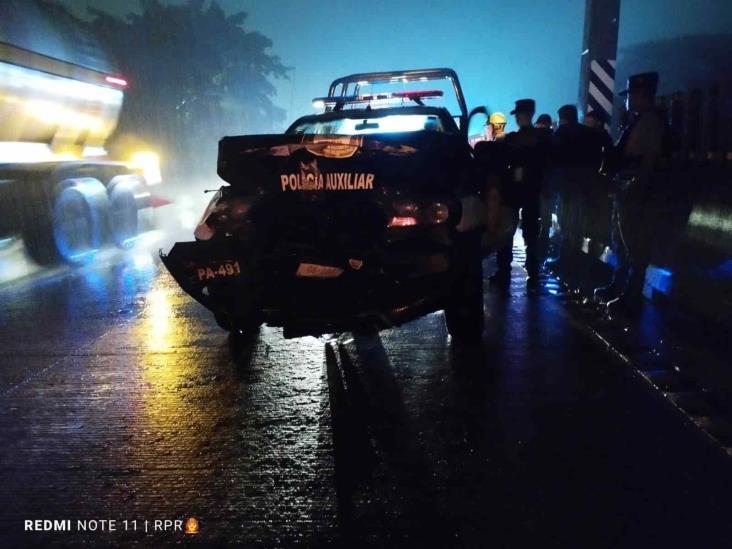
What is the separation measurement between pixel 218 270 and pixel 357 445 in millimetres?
1391

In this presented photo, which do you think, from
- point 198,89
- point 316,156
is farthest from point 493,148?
point 198,89

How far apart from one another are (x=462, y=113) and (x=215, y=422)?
4404 millimetres

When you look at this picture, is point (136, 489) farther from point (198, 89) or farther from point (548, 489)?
point (198, 89)

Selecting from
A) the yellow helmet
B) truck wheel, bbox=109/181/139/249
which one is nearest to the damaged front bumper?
the yellow helmet

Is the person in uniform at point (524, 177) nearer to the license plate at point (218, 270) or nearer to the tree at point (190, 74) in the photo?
the license plate at point (218, 270)

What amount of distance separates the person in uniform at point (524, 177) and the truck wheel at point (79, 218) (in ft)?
21.9

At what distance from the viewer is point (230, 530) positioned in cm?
239

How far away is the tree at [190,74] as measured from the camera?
12.5m

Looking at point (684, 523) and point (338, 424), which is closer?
point (684, 523)

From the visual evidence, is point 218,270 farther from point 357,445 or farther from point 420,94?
point 420,94

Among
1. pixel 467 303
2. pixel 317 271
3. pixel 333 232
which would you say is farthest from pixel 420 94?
pixel 317 271

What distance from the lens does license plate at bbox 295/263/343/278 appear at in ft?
11.0

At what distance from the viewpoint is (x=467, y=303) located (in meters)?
4.10

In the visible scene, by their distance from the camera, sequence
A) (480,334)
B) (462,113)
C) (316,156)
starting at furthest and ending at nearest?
(462,113) < (480,334) < (316,156)
